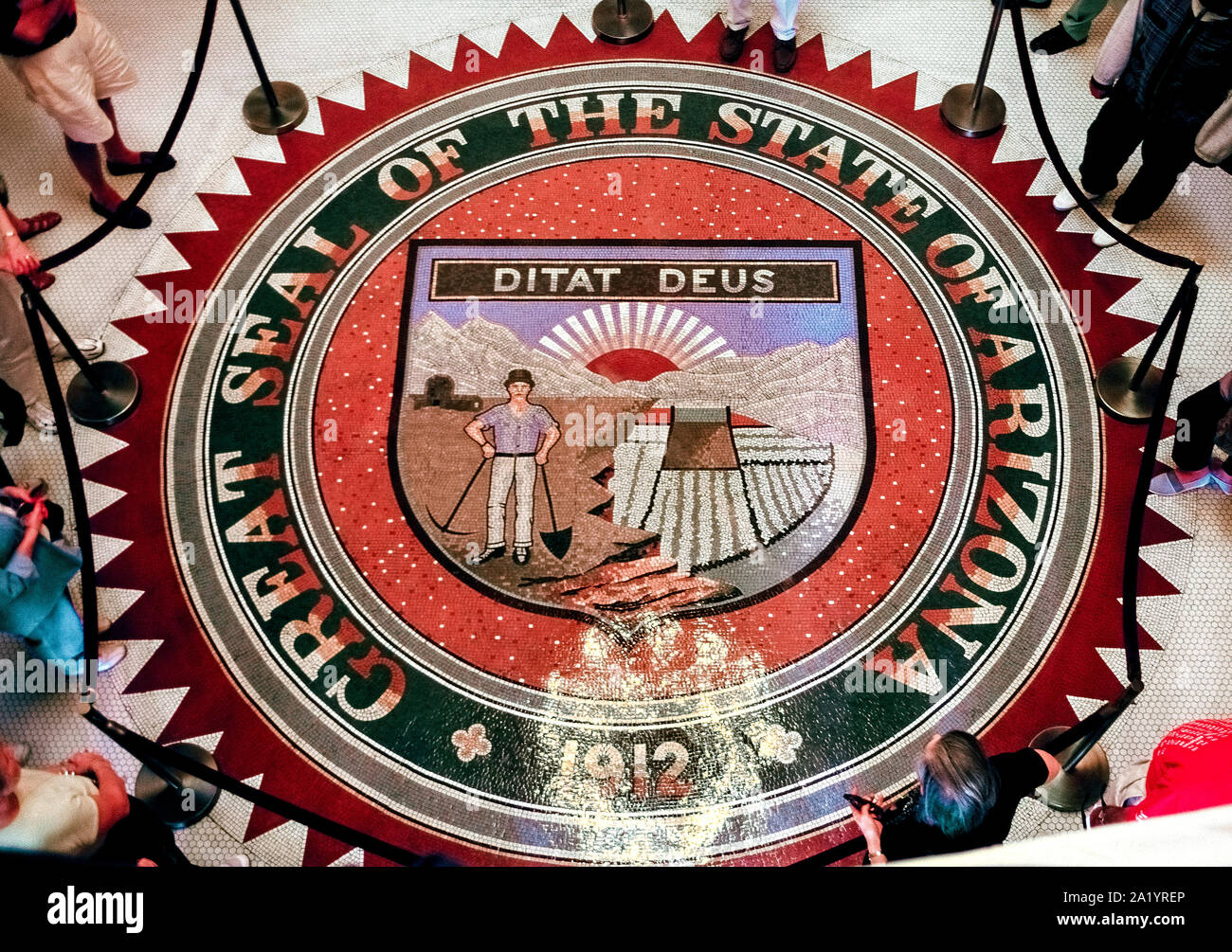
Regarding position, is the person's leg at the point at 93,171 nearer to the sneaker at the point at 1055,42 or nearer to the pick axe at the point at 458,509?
the pick axe at the point at 458,509

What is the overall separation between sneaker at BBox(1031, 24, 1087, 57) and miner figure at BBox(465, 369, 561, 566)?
Result: 4.06m

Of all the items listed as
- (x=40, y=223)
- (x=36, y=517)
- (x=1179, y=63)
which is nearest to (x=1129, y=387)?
(x=1179, y=63)

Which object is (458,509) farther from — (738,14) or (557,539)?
(738,14)

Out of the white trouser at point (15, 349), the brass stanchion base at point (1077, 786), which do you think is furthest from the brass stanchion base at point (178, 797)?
the brass stanchion base at point (1077, 786)

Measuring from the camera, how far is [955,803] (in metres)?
3.13

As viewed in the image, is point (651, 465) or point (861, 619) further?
point (651, 465)

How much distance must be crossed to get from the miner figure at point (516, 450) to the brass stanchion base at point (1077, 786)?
98.9 inches

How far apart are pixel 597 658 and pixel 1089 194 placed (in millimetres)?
3922

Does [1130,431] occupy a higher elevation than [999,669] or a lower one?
higher

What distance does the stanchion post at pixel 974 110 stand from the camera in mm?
6035
